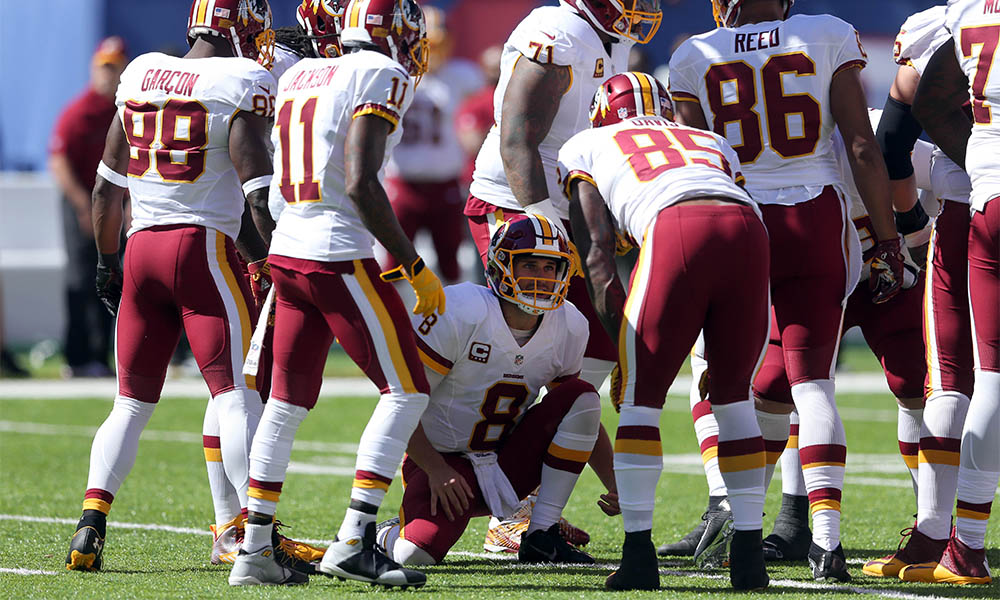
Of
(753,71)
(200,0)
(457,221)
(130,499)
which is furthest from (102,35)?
(753,71)

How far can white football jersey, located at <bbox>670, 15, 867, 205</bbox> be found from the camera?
15.3ft

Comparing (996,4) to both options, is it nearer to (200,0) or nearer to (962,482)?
(962,482)

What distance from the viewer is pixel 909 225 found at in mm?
4934

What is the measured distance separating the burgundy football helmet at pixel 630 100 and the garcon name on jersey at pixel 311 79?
2.87 feet

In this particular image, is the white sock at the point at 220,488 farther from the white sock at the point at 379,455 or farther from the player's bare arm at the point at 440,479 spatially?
the white sock at the point at 379,455

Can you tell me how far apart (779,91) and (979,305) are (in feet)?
3.14

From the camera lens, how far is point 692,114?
488cm

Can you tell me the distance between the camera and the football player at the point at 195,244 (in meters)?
4.73

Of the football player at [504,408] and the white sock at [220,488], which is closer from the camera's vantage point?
the football player at [504,408]

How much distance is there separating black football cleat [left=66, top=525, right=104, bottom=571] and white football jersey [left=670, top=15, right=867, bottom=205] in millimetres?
2444

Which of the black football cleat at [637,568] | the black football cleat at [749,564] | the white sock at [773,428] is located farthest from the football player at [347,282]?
the white sock at [773,428]

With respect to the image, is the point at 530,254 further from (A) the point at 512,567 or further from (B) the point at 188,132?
(B) the point at 188,132

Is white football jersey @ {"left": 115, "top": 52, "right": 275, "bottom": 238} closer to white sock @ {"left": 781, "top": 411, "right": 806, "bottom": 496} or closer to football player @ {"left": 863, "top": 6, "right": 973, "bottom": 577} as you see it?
white sock @ {"left": 781, "top": 411, "right": 806, "bottom": 496}

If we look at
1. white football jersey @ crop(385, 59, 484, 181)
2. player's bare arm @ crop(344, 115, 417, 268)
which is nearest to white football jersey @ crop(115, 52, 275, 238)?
player's bare arm @ crop(344, 115, 417, 268)
